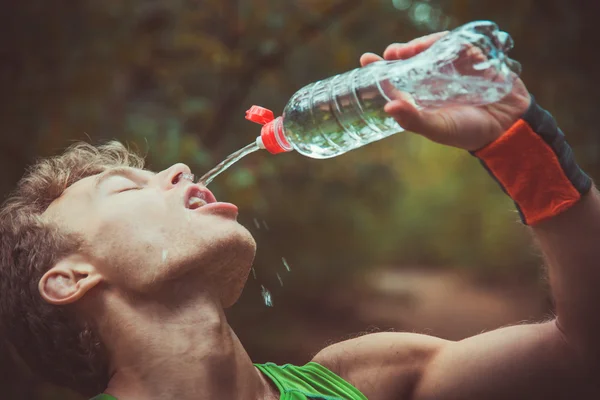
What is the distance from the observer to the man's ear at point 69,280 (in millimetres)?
1371

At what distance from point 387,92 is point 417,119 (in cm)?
32

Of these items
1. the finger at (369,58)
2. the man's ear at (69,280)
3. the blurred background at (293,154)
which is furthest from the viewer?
the blurred background at (293,154)


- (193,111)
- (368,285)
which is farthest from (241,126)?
(368,285)

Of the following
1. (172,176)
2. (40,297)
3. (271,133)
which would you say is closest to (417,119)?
(271,133)

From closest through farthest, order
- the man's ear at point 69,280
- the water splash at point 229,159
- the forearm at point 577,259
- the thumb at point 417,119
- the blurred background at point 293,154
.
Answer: the thumb at point 417,119, the forearm at point 577,259, the man's ear at point 69,280, the water splash at point 229,159, the blurred background at point 293,154

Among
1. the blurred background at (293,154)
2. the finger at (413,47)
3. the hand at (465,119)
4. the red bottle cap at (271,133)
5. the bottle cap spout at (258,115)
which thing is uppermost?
the finger at (413,47)

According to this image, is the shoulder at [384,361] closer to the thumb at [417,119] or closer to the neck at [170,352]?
the neck at [170,352]

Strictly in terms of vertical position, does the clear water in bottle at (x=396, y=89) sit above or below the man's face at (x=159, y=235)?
above

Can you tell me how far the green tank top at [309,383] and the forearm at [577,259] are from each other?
50cm

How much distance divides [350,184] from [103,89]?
1.76 m

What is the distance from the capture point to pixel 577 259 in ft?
3.79

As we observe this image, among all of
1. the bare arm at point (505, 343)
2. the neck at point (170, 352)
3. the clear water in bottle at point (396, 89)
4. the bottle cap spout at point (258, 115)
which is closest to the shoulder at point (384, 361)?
the bare arm at point (505, 343)

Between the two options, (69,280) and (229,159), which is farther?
(229,159)

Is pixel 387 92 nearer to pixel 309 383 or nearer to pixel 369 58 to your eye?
pixel 369 58
